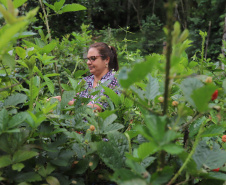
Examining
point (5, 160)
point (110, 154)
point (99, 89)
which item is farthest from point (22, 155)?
point (99, 89)

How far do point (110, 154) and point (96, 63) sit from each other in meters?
2.08

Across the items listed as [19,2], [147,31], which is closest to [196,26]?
[147,31]

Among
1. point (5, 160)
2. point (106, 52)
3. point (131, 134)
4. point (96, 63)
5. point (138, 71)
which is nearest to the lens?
point (138, 71)

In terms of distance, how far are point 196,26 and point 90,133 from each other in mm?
12272

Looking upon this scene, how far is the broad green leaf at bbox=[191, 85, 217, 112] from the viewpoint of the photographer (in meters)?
0.34

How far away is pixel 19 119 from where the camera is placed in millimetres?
478

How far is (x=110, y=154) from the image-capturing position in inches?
19.8

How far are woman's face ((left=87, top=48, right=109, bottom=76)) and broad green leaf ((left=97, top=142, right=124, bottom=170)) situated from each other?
202 centimetres

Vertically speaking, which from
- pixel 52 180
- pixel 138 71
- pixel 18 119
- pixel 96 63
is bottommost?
pixel 96 63

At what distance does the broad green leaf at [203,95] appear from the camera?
34 centimetres

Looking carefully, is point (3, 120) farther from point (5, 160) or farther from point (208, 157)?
point (208, 157)

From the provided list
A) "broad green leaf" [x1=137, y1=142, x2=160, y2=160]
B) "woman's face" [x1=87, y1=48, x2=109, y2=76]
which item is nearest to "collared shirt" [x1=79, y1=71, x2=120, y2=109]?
"woman's face" [x1=87, y1=48, x2=109, y2=76]

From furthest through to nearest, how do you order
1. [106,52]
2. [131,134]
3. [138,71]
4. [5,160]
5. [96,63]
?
[106,52] → [96,63] → [131,134] → [5,160] → [138,71]

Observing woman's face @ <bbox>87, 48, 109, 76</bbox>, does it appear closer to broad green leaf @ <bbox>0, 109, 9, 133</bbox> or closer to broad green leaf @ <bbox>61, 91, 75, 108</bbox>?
broad green leaf @ <bbox>61, 91, 75, 108</bbox>
